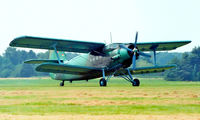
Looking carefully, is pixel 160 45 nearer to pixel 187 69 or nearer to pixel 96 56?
pixel 96 56

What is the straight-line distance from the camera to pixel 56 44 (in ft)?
88.0

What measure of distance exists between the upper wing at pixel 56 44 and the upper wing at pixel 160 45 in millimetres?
3872

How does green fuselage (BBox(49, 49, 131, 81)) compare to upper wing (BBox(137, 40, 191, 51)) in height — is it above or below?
below

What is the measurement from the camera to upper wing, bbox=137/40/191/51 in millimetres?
28466

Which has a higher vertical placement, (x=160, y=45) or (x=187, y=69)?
(x=187, y=69)

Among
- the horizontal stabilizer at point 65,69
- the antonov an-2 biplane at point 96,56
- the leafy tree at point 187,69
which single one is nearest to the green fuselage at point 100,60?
the antonov an-2 biplane at point 96,56

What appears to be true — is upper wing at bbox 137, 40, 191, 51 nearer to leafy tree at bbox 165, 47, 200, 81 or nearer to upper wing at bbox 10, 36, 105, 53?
upper wing at bbox 10, 36, 105, 53

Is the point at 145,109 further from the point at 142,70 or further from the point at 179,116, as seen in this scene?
the point at 142,70

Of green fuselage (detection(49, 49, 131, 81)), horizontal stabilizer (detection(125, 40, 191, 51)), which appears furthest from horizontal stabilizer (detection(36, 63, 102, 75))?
horizontal stabilizer (detection(125, 40, 191, 51))

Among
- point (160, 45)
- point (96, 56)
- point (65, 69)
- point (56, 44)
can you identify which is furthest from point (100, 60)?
point (160, 45)

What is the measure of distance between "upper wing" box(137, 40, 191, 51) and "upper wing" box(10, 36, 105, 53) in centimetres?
387

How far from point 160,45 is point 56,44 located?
8549 millimetres

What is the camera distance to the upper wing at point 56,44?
25.2 meters

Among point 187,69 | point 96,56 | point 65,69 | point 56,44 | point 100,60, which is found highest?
point 187,69
